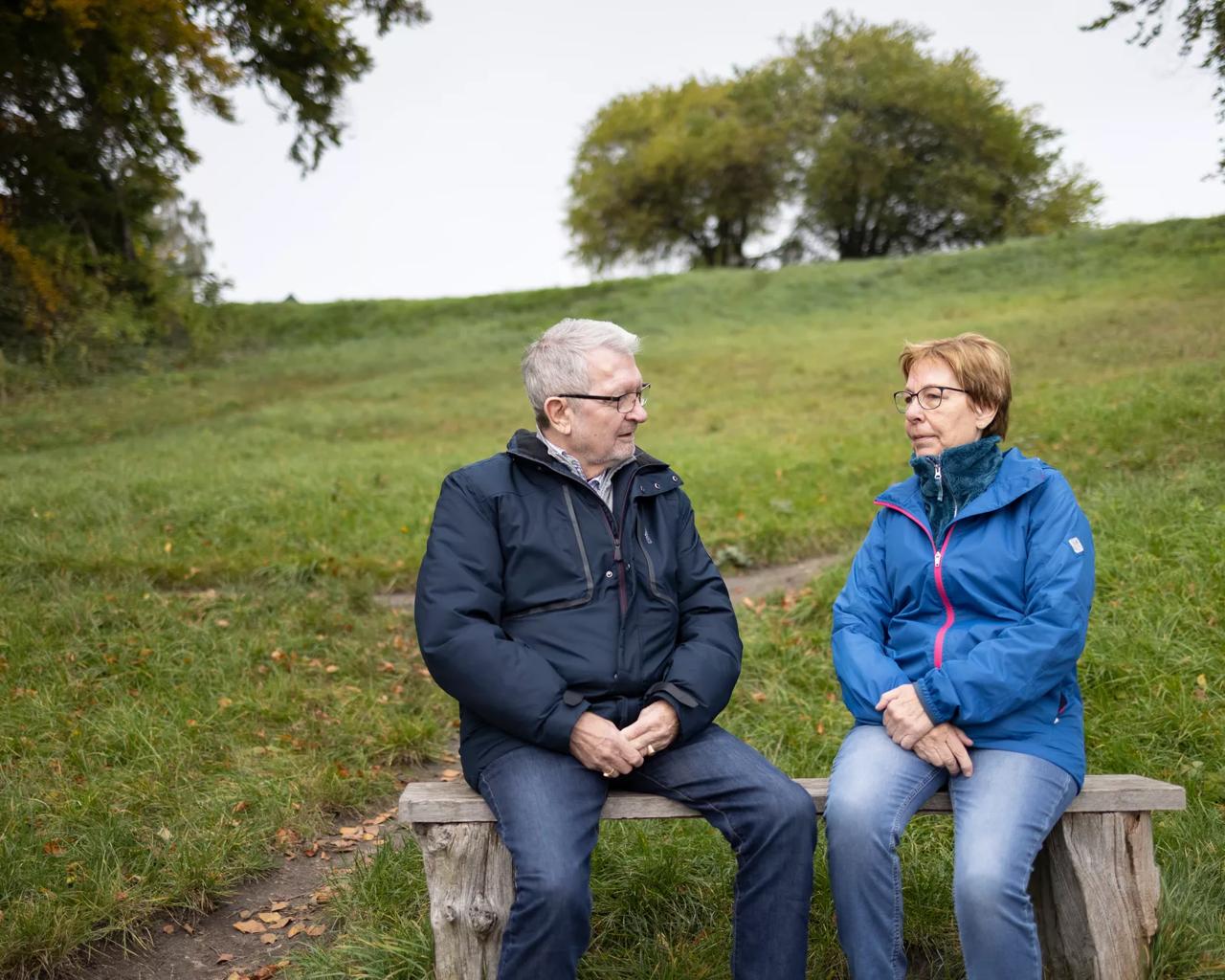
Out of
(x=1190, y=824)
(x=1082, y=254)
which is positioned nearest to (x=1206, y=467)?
(x=1190, y=824)

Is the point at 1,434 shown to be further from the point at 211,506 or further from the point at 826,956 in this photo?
the point at 826,956

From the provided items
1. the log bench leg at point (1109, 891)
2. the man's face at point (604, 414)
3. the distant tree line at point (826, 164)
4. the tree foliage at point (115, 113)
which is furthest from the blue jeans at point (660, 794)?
the distant tree line at point (826, 164)

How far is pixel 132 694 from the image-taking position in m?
5.56

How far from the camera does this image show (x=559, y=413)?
137 inches

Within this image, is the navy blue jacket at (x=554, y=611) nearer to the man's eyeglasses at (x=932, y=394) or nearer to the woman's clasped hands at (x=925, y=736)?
the woman's clasped hands at (x=925, y=736)

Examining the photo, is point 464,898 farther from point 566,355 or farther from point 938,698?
point 566,355

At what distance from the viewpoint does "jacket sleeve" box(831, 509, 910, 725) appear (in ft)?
10.5

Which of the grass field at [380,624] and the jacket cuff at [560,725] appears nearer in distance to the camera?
the jacket cuff at [560,725]

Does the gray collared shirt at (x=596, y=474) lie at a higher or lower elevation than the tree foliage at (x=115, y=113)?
lower

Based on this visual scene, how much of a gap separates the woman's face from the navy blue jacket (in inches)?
32.5

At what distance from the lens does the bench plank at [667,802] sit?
2.92 m

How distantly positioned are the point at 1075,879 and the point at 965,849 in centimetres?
40

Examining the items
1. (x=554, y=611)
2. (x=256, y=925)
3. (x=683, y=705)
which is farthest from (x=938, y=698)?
A: (x=256, y=925)

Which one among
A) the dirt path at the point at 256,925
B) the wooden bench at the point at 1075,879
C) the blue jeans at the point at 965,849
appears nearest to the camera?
the blue jeans at the point at 965,849
